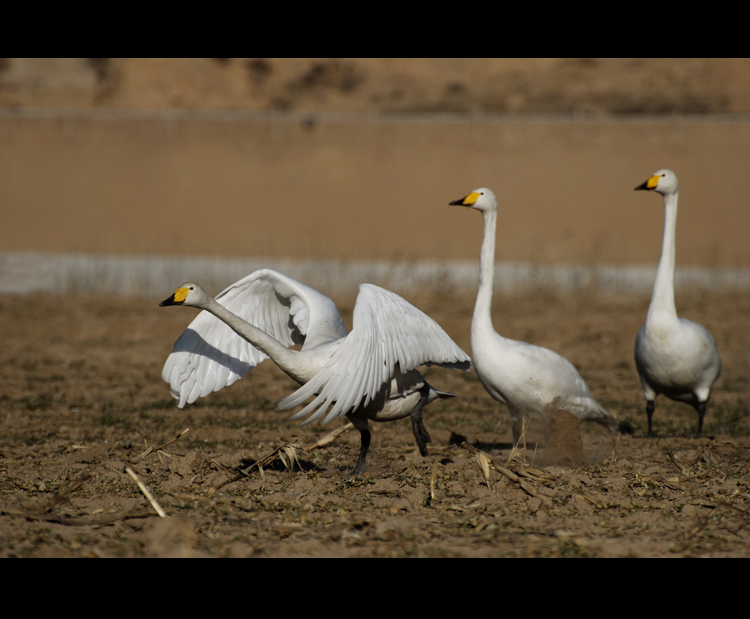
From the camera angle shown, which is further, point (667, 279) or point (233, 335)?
point (667, 279)

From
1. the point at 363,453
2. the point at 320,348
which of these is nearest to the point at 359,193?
the point at 363,453

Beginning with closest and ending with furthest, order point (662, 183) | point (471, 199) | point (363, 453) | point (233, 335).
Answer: point (363, 453)
point (233, 335)
point (471, 199)
point (662, 183)

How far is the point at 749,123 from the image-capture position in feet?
45.8

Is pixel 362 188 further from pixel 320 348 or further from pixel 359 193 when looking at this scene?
pixel 320 348

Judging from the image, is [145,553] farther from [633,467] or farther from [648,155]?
[648,155]

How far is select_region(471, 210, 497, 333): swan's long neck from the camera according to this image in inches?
215

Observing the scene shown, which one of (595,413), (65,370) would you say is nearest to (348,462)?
(595,413)

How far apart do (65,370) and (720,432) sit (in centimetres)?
616

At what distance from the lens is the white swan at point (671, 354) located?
20.3ft

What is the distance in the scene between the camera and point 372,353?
4250 mm

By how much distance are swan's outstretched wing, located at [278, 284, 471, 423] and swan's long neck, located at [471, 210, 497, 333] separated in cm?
51

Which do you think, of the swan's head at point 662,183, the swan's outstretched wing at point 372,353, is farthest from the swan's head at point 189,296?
the swan's head at point 662,183

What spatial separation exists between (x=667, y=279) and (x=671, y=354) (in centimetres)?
60

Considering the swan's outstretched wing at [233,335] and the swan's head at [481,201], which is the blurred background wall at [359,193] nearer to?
the swan's head at [481,201]
